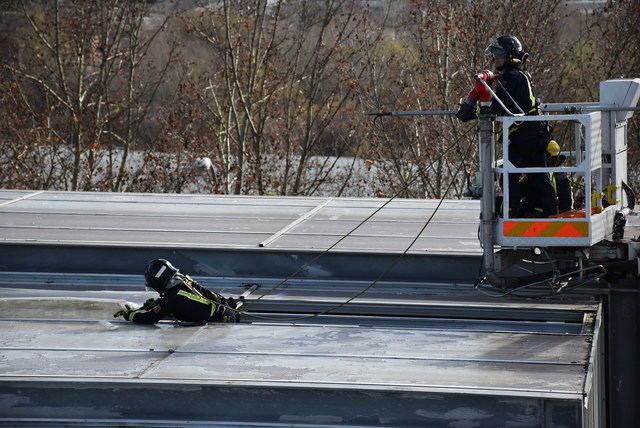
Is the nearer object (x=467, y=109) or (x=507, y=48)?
(x=467, y=109)

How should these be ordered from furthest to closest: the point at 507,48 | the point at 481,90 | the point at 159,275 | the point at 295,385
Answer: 1. the point at 507,48
2. the point at 159,275
3. the point at 481,90
4. the point at 295,385

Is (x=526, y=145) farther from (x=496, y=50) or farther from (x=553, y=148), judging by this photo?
(x=496, y=50)

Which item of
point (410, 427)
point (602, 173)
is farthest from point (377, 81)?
point (410, 427)

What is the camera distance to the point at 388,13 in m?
Answer: 22.3

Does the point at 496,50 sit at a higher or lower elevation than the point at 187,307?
higher

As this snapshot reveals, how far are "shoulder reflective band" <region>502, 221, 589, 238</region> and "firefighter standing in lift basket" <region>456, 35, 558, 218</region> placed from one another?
29 cm

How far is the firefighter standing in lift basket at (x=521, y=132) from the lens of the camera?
28.7ft

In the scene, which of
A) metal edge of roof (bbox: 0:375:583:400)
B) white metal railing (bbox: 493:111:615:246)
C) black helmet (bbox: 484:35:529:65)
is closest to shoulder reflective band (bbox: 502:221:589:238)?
white metal railing (bbox: 493:111:615:246)

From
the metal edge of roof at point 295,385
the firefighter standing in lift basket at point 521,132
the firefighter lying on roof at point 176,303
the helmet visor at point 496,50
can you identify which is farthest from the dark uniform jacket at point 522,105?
the firefighter lying on roof at point 176,303

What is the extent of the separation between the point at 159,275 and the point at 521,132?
10.2ft

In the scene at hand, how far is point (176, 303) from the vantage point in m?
8.77

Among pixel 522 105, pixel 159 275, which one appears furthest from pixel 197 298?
pixel 522 105

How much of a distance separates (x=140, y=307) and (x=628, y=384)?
14.1 ft

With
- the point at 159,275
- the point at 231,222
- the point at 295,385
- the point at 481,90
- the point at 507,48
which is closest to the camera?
the point at 295,385
